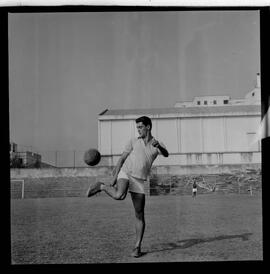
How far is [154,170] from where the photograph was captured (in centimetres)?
894

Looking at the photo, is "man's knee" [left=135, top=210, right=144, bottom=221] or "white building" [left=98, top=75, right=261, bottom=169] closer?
"man's knee" [left=135, top=210, right=144, bottom=221]

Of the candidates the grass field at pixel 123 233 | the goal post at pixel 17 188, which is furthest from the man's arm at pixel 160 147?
the goal post at pixel 17 188

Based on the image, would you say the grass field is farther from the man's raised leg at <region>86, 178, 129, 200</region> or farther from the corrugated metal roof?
the corrugated metal roof

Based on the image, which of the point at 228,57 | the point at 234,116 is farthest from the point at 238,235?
the point at 228,57

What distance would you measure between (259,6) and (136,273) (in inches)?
158

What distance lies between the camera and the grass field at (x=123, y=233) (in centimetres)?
730

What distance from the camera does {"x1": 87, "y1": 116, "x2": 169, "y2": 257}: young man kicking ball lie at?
7562 millimetres

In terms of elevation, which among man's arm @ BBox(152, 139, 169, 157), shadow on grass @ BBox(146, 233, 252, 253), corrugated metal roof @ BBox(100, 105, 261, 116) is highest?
corrugated metal roof @ BBox(100, 105, 261, 116)

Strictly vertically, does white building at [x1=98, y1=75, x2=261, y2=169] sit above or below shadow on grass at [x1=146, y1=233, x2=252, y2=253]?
above

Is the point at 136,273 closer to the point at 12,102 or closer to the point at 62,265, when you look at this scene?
the point at 62,265

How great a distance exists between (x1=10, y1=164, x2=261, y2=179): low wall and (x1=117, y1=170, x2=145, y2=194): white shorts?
0.81 m

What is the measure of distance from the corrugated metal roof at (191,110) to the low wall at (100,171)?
96 cm

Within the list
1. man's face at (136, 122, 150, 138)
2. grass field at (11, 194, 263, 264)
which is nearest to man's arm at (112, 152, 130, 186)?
man's face at (136, 122, 150, 138)

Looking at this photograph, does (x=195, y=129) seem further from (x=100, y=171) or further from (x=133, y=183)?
(x=100, y=171)
